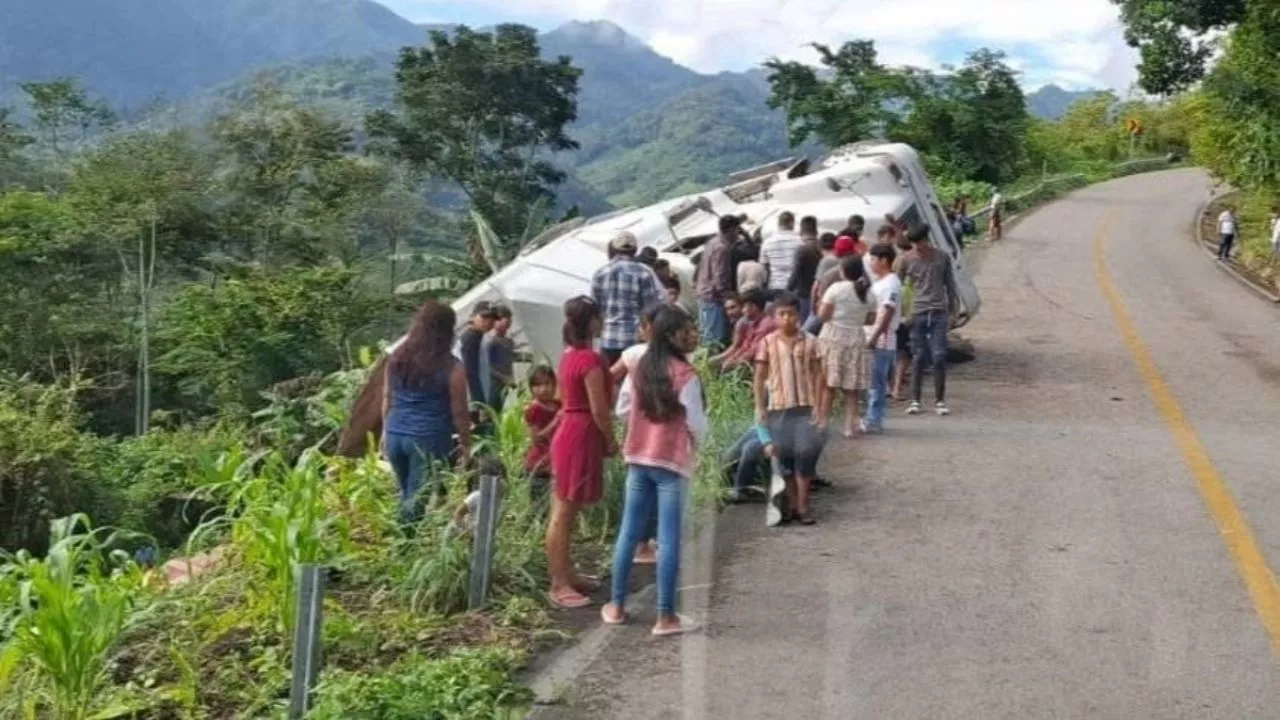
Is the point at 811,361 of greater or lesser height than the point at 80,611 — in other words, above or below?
above

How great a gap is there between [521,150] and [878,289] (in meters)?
39.0

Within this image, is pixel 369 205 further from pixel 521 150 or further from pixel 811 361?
pixel 811 361

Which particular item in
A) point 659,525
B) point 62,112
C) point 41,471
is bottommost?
point 41,471

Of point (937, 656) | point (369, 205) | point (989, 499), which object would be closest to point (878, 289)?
point (989, 499)

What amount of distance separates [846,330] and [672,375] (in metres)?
4.41

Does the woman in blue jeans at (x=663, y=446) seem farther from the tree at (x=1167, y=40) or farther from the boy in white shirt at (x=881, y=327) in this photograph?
the tree at (x=1167, y=40)

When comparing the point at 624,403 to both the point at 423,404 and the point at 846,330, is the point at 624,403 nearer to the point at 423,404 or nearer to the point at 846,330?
the point at 423,404

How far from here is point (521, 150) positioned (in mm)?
49938

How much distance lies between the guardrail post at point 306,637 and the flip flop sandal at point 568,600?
1789mm

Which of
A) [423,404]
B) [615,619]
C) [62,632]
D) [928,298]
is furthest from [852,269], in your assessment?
[62,632]

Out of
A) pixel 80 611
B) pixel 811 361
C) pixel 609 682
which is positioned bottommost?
pixel 609 682

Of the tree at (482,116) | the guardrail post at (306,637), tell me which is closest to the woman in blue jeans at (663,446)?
the guardrail post at (306,637)

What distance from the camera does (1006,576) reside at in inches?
326

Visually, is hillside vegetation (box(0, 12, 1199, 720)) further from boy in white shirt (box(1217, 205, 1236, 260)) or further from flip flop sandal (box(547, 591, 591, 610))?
boy in white shirt (box(1217, 205, 1236, 260))
